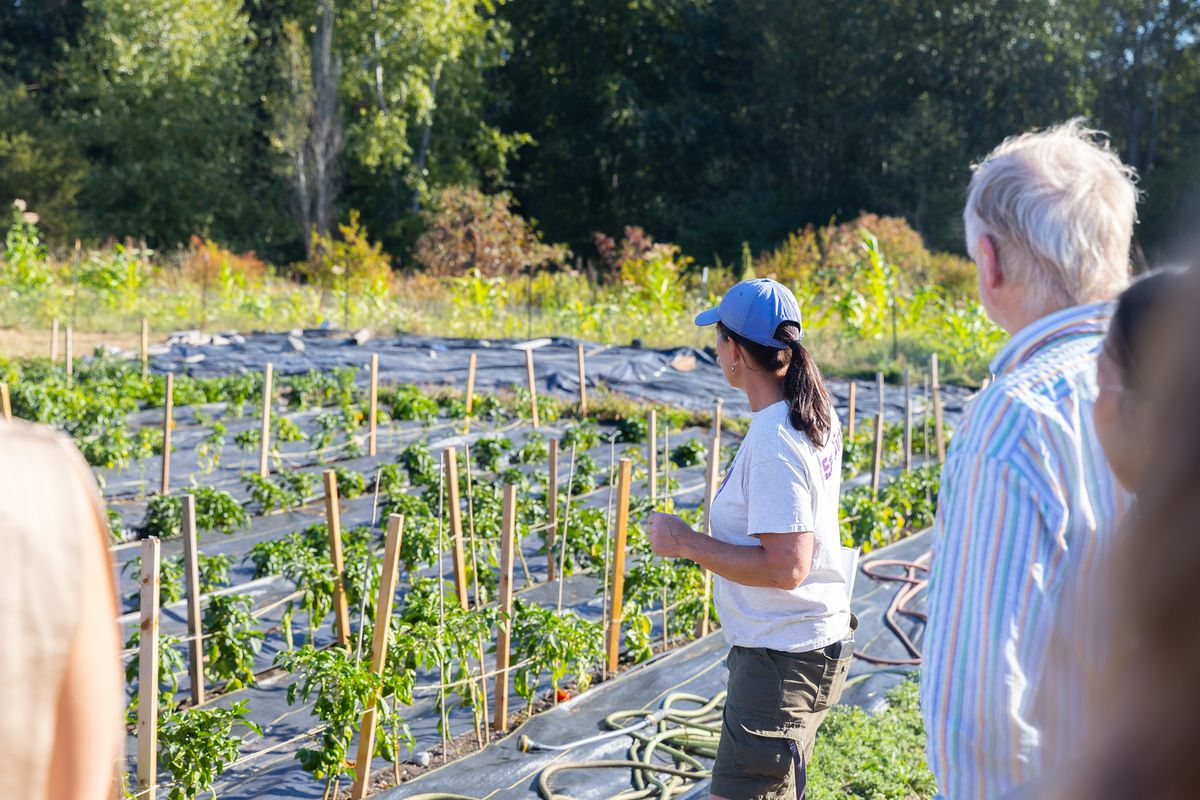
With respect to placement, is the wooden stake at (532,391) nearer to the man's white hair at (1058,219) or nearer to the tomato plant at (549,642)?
the tomato plant at (549,642)

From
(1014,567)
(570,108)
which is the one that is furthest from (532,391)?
(570,108)

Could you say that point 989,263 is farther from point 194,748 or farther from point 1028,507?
point 194,748

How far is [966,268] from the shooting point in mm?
19938

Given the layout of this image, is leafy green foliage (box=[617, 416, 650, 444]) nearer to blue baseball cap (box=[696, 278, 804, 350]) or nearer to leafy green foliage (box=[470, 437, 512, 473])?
leafy green foliage (box=[470, 437, 512, 473])

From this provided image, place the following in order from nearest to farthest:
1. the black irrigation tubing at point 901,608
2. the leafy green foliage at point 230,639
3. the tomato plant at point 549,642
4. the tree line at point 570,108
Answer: the tomato plant at point 549,642
the leafy green foliage at point 230,639
the black irrigation tubing at point 901,608
the tree line at point 570,108

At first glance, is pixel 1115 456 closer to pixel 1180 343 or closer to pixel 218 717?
pixel 1180 343

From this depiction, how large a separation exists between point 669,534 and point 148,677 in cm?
133

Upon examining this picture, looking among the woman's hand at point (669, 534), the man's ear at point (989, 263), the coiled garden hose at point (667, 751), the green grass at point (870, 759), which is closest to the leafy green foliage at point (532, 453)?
the coiled garden hose at point (667, 751)

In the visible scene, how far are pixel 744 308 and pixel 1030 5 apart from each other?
2648 centimetres

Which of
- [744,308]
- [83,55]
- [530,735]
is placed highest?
[83,55]

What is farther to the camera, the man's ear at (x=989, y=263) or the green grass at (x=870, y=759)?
the green grass at (x=870, y=759)

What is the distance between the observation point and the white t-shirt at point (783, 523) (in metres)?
2.36

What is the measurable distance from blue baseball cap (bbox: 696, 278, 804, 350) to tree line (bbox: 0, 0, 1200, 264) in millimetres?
22003

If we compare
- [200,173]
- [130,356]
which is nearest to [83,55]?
[200,173]
